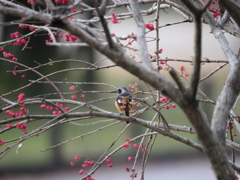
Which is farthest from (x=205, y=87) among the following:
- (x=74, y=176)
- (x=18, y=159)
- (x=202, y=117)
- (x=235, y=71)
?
(x=202, y=117)

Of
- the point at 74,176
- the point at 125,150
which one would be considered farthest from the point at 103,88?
the point at 74,176

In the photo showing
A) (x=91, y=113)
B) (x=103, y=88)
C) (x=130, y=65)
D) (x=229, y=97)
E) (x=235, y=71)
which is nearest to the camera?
(x=130, y=65)

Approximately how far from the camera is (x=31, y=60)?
564cm

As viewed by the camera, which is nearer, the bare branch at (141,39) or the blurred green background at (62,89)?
the bare branch at (141,39)

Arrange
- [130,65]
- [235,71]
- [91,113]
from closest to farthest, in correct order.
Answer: [130,65] < [91,113] < [235,71]

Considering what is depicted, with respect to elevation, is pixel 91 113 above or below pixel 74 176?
above

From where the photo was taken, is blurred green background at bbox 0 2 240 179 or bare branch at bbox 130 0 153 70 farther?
blurred green background at bbox 0 2 240 179

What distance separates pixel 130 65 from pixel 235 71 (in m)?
0.78

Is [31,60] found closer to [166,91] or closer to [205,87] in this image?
[205,87]

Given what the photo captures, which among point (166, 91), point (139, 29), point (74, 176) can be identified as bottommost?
point (74, 176)

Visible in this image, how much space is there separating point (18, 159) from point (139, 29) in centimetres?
437

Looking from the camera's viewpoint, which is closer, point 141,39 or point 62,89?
point 141,39

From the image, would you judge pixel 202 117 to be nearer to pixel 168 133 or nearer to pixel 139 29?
pixel 168 133

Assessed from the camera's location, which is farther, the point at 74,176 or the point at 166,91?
the point at 74,176
